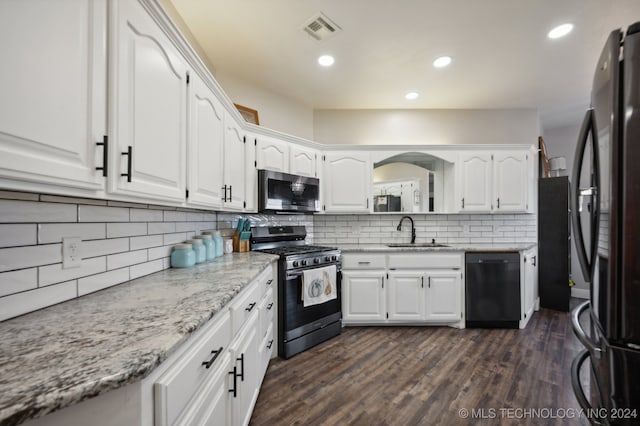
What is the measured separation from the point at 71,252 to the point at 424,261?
9.56 feet

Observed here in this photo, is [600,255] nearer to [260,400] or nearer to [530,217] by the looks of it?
[260,400]

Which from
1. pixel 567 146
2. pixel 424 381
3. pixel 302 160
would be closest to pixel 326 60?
pixel 302 160

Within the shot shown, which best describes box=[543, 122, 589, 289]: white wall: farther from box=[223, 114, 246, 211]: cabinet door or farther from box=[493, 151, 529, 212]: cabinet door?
box=[223, 114, 246, 211]: cabinet door

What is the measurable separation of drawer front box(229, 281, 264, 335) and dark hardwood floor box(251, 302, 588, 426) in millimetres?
709

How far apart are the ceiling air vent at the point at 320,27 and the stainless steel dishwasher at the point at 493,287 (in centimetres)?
265

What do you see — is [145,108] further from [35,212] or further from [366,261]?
[366,261]

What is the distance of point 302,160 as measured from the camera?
3033 mm

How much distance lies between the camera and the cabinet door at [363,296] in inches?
115

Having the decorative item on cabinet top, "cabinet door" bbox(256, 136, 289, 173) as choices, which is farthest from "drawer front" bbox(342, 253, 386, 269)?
the decorative item on cabinet top

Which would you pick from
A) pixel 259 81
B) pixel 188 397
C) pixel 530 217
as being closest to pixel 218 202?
pixel 188 397

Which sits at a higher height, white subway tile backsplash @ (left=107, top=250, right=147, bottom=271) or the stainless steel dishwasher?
white subway tile backsplash @ (left=107, top=250, right=147, bottom=271)

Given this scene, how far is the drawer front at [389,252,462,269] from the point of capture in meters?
2.96

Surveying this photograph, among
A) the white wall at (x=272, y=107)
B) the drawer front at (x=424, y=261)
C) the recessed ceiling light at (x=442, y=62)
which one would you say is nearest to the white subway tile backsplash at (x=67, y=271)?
the white wall at (x=272, y=107)

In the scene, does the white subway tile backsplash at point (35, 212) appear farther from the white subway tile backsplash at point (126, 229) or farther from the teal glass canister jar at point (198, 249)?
the teal glass canister jar at point (198, 249)
